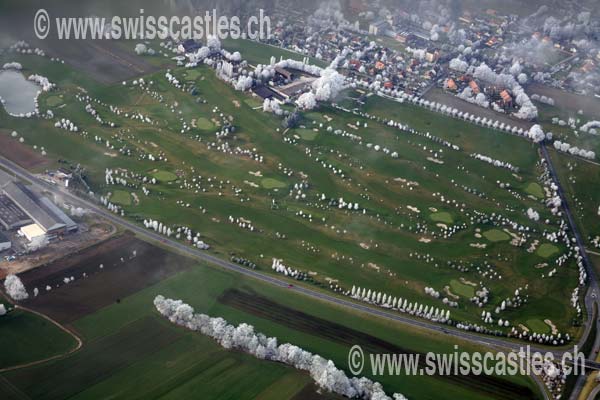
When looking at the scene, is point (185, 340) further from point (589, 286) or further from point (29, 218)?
point (589, 286)

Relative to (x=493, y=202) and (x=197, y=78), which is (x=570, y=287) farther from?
(x=197, y=78)

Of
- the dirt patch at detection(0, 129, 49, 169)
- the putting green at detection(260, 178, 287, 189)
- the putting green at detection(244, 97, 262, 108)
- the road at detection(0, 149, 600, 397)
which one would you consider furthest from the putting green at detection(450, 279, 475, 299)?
the dirt patch at detection(0, 129, 49, 169)

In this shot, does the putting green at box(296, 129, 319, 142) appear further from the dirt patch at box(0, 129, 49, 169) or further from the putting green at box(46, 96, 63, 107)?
the dirt patch at box(0, 129, 49, 169)

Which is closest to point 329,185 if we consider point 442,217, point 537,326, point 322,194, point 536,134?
point 322,194

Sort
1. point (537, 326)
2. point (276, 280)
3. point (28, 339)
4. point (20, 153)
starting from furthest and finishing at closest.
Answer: point (20, 153)
point (276, 280)
point (537, 326)
point (28, 339)

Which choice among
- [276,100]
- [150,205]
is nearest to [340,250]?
[150,205]
